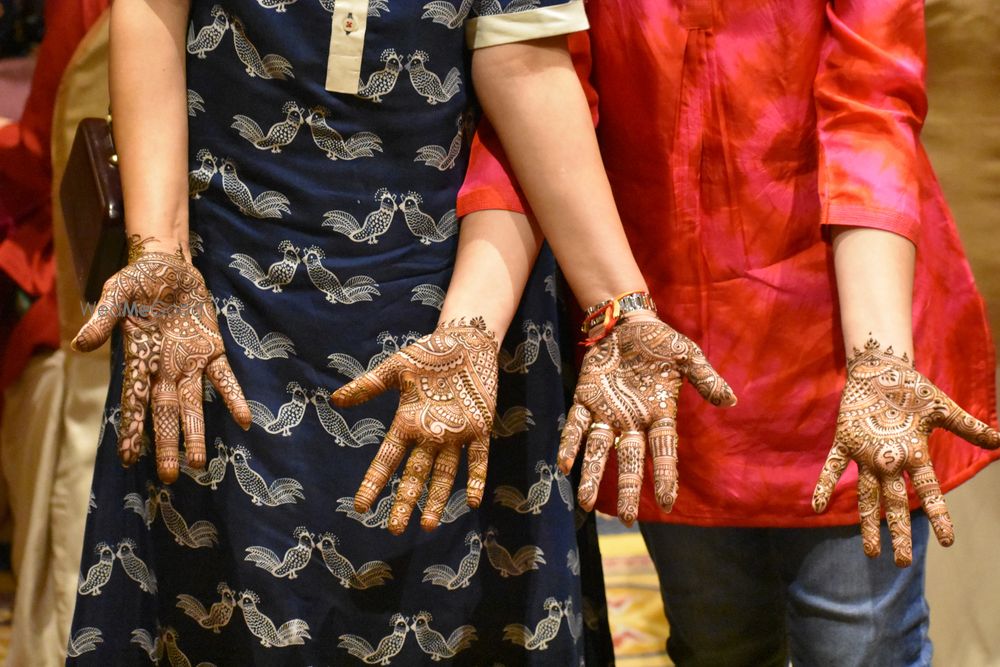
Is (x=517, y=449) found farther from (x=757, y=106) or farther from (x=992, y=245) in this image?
(x=992, y=245)

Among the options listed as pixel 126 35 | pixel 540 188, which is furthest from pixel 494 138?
pixel 126 35

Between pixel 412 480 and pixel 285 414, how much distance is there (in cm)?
17

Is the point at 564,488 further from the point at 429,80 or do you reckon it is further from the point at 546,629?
the point at 429,80

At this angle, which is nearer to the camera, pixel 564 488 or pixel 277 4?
pixel 277 4

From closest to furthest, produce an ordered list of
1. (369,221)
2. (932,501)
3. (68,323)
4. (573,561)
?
(932,501)
(369,221)
(573,561)
(68,323)

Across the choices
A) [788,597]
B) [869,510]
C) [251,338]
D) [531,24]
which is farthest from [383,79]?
[788,597]

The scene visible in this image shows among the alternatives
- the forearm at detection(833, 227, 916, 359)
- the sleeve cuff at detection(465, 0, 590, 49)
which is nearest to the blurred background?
the forearm at detection(833, 227, 916, 359)

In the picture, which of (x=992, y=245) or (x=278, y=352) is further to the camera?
(x=992, y=245)

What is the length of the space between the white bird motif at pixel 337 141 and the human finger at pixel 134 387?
24 centimetres

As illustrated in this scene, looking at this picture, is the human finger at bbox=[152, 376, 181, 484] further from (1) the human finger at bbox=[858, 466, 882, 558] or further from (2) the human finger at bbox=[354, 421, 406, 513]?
(1) the human finger at bbox=[858, 466, 882, 558]

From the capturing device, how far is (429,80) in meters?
1.06

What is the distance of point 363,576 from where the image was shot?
1114 mm

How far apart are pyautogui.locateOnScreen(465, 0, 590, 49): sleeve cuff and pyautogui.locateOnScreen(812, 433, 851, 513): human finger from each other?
450mm

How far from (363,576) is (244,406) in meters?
0.23
